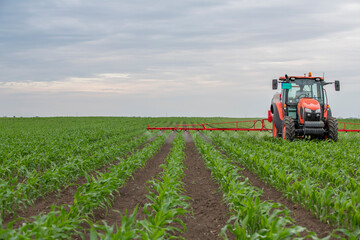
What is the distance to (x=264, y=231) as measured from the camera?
401cm

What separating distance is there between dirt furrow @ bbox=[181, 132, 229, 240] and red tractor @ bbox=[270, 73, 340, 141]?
5.88m

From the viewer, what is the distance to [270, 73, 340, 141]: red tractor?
14016 mm

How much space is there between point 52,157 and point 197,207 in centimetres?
638

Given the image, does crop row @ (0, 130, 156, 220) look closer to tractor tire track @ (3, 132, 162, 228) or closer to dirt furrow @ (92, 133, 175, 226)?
tractor tire track @ (3, 132, 162, 228)

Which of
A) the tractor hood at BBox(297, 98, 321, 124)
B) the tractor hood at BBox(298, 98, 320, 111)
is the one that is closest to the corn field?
the tractor hood at BBox(297, 98, 321, 124)

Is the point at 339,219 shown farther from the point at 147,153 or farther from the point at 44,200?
the point at 147,153

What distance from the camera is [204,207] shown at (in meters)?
6.42

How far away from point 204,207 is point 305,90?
10324 mm

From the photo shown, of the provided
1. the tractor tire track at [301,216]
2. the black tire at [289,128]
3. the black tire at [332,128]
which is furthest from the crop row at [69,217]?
the black tire at [332,128]

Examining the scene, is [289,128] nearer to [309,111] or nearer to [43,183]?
[309,111]

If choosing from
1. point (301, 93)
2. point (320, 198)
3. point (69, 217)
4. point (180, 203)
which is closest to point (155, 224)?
point (180, 203)

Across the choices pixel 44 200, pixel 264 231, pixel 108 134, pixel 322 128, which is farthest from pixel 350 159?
pixel 108 134

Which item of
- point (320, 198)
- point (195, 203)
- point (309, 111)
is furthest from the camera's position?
point (309, 111)

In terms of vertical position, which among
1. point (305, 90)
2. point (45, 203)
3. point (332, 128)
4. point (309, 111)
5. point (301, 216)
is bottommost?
point (301, 216)
